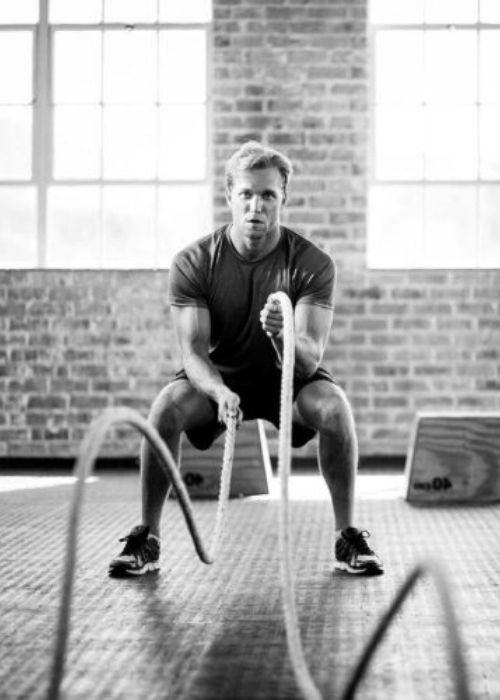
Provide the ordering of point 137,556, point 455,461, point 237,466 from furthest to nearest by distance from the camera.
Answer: point 237,466 → point 455,461 → point 137,556

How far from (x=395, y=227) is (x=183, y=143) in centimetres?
113

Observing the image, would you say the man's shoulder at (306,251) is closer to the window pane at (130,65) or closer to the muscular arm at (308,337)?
the muscular arm at (308,337)

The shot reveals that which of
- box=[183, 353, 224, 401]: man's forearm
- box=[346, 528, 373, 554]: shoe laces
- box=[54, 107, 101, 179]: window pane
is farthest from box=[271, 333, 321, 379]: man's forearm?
box=[54, 107, 101, 179]: window pane

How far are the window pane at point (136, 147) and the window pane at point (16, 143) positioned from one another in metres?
0.43

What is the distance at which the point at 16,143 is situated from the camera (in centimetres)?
567

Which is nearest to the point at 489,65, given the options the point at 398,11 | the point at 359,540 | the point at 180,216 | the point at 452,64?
the point at 452,64

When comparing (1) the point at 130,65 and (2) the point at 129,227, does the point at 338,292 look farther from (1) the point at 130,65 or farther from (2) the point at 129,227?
(1) the point at 130,65

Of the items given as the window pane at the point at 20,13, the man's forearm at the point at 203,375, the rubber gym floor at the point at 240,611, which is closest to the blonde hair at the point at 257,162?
the man's forearm at the point at 203,375

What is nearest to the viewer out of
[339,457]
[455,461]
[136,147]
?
[339,457]

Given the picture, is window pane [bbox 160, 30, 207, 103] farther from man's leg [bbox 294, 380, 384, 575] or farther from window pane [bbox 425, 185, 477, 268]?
man's leg [bbox 294, 380, 384, 575]

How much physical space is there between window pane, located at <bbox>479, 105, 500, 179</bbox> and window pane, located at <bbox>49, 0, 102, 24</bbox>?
1.96 meters

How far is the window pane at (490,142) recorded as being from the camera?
5578 millimetres

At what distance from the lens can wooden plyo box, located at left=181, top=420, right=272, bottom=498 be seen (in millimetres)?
4391

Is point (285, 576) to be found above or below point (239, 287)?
below
